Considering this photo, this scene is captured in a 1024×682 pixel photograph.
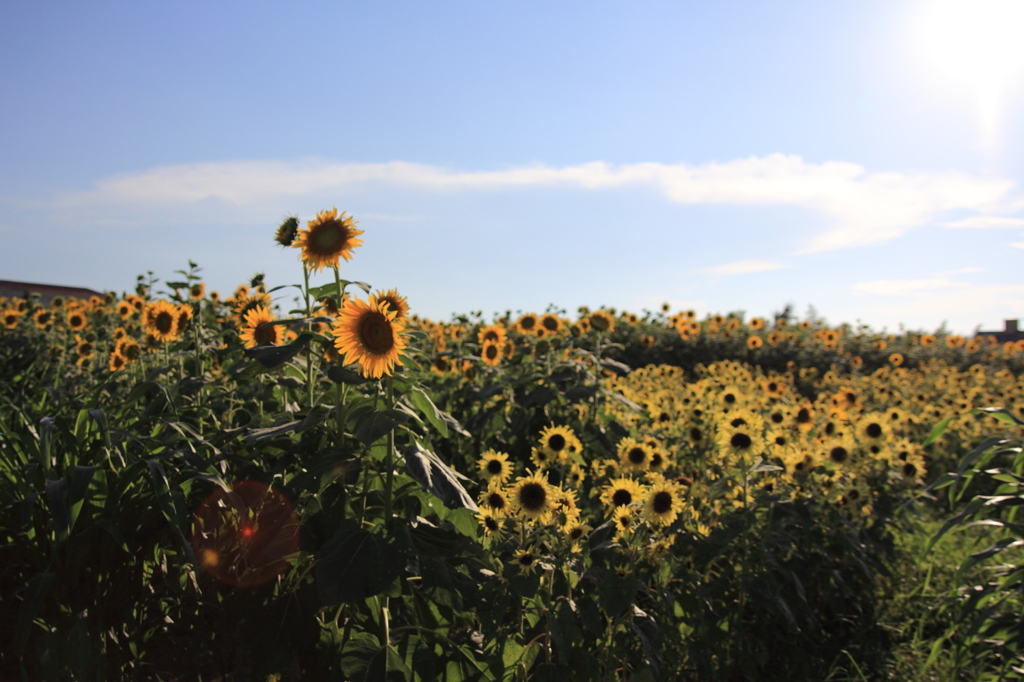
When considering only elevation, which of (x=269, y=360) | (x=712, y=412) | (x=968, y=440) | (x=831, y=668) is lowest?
(x=831, y=668)

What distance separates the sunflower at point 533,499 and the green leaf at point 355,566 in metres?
0.53

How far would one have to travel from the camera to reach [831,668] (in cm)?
267

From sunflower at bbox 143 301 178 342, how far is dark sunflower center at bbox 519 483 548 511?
1981 mm

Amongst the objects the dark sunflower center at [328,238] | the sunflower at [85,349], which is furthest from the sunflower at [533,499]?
the sunflower at [85,349]

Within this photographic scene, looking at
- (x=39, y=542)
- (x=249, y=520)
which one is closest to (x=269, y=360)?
(x=249, y=520)

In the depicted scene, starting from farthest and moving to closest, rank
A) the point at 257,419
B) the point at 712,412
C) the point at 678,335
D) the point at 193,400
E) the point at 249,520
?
the point at 678,335
the point at 712,412
the point at 193,400
the point at 257,419
the point at 249,520

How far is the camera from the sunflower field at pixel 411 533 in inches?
68.8

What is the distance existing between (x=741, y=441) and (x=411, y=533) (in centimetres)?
161

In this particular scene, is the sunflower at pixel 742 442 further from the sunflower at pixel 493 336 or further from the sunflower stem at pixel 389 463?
the sunflower at pixel 493 336

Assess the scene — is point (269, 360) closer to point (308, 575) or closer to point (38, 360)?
point (308, 575)

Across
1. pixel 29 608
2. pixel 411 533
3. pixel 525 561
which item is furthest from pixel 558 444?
pixel 29 608

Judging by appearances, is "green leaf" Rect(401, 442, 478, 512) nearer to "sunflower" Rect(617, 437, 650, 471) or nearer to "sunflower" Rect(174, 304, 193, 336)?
"sunflower" Rect(617, 437, 650, 471)

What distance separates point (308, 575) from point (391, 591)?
51 cm

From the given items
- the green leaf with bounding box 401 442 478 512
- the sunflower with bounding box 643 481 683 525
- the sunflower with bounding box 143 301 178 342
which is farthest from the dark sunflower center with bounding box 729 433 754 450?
the sunflower with bounding box 143 301 178 342
